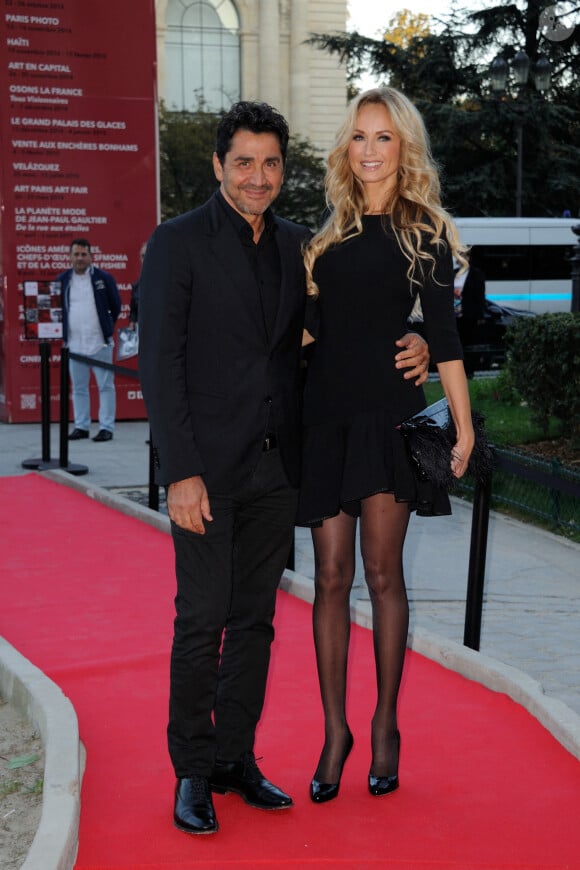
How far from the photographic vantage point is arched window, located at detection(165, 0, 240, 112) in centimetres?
5366

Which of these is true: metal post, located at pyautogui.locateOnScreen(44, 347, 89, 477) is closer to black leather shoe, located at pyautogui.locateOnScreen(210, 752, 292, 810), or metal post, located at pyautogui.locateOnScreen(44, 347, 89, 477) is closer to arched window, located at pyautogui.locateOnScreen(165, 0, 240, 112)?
black leather shoe, located at pyautogui.locateOnScreen(210, 752, 292, 810)

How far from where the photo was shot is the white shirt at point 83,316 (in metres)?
12.9

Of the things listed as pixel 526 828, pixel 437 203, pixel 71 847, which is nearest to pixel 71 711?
pixel 71 847

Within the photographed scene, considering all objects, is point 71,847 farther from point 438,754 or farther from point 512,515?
point 512,515

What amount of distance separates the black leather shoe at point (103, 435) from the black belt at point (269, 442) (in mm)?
9469

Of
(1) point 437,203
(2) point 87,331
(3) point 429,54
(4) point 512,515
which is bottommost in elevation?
(4) point 512,515

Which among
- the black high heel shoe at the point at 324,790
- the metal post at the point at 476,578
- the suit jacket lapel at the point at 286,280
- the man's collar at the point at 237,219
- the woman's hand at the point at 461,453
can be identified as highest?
the man's collar at the point at 237,219

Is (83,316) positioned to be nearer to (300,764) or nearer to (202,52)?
(300,764)

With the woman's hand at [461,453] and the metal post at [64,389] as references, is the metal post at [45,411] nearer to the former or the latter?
the metal post at [64,389]

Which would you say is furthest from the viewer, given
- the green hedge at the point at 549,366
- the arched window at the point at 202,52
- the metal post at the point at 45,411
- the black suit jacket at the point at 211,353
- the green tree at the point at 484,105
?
the arched window at the point at 202,52

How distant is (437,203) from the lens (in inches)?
142

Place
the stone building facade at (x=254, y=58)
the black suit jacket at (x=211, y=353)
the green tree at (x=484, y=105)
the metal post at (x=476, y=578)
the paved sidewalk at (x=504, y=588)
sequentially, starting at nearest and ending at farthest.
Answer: the black suit jacket at (x=211, y=353) < the metal post at (x=476, y=578) < the paved sidewalk at (x=504, y=588) < the green tree at (x=484, y=105) < the stone building facade at (x=254, y=58)

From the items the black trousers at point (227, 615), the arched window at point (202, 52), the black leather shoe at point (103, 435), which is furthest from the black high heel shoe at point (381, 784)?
the arched window at point (202, 52)

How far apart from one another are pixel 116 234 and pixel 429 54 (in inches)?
853
